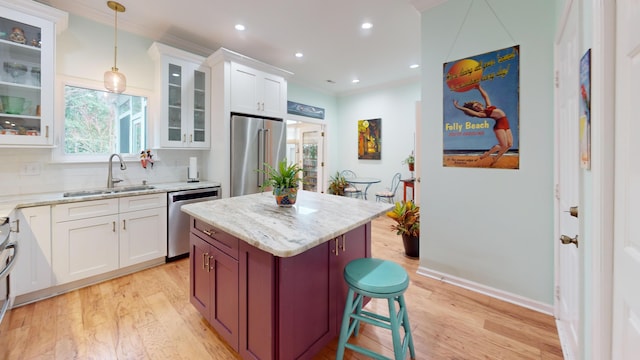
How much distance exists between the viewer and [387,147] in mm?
5668

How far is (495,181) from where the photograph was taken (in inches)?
89.7

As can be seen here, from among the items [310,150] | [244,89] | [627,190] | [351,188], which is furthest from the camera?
[310,150]

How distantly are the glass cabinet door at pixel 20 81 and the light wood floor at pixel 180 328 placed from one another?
1549 millimetres

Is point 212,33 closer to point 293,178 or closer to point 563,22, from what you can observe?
point 293,178

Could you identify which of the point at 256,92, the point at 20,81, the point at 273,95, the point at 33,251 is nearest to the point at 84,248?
the point at 33,251

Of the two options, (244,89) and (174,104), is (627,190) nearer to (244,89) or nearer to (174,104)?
(244,89)

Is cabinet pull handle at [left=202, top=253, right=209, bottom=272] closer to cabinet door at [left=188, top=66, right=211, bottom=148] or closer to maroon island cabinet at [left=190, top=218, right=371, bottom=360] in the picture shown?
maroon island cabinet at [left=190, top=218, right=371, bottom=360]

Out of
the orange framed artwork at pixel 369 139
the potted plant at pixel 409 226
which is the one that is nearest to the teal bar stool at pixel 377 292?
the potted plant at pixel 409 226

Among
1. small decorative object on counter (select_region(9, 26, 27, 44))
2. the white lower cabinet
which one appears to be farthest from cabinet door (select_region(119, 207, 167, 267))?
small decorative object on counter (select_region(9, 26, 27, 44))

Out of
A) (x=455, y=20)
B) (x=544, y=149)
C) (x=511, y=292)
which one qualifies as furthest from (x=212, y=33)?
(x=511, y=292)

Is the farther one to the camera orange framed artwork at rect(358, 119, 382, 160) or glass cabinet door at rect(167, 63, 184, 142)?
orange framed artwork at rect(358, 119, 382, 160)

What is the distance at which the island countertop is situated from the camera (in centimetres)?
123

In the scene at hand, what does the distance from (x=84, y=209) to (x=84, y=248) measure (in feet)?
1.23

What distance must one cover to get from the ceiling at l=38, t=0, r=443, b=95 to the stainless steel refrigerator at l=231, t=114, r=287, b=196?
3.46 feet
